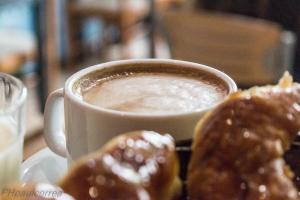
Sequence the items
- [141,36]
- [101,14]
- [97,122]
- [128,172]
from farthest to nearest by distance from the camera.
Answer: [141,36] < [101,14] < [97,122] < [128,172]

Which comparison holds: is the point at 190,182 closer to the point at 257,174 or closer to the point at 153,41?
the point at 257,174

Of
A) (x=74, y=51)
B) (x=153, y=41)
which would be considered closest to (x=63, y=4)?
(x=74, y=51)

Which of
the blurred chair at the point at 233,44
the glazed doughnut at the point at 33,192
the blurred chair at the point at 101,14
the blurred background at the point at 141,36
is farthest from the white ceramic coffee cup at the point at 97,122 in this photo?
the blurred chair at the point at 101,14

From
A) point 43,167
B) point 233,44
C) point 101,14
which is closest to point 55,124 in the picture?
point 43,167

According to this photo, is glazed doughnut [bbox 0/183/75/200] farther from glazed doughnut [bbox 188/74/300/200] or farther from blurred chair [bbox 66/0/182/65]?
blurred chair [bbox 66/0/182/65]

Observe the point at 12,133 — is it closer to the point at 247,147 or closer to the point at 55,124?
the point at 55,124

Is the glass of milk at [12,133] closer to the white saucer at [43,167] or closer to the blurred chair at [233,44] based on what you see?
the white saucer at [43,167]

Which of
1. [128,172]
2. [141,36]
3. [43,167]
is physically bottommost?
[141,36]
